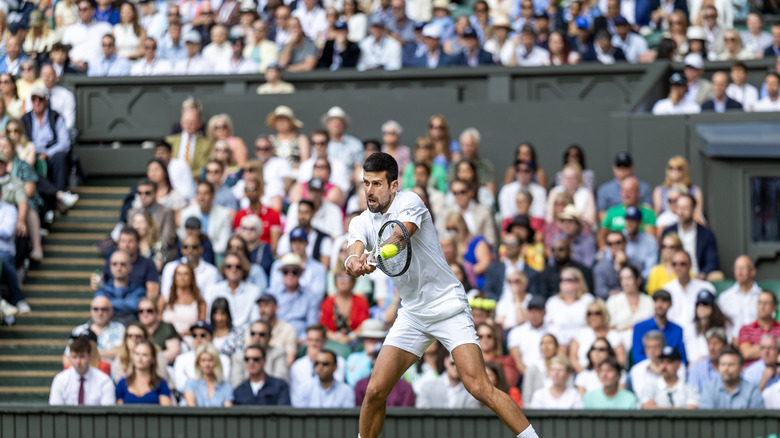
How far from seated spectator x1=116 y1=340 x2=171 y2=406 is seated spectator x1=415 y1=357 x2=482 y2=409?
227 cm

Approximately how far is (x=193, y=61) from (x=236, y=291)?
6041 millimetres

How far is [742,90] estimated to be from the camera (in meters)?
16.6

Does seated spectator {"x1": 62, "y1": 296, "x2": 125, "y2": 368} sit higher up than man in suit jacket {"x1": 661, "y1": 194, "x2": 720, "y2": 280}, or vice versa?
man in suit jacket {"x1": 661, "y1": 194, "x2": 720, "y2": 280}

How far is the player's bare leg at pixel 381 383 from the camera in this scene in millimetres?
8219

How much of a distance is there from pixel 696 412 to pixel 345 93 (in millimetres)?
8480

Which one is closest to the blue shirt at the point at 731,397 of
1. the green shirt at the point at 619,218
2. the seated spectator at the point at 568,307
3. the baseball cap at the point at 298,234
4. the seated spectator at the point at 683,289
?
the seated spectator at the point at 683,289

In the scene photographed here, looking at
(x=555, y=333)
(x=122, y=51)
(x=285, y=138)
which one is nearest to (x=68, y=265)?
(x=285, y=138)

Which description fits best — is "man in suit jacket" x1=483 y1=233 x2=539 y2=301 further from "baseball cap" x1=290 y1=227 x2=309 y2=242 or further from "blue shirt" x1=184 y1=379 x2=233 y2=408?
"blue shirt" x1=184 y1=379 x2=233 y2=408

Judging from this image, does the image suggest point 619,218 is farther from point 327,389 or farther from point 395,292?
point 327,389

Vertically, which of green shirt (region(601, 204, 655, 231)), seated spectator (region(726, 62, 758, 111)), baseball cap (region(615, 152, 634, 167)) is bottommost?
green shirt (region(601, 204, 655, 231))

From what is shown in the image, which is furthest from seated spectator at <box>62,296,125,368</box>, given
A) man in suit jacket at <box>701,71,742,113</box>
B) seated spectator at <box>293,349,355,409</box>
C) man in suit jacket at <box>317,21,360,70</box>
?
man in suit jacket at <box>701,71,742,113</box>

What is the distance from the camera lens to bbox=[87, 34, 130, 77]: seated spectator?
18719 millimetres

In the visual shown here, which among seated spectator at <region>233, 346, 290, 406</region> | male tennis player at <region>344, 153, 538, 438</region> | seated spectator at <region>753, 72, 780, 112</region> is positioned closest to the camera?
male tennis player at <region>344, 153, 538, 438</region>

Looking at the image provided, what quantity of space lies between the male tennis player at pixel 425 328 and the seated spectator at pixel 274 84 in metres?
9.75
